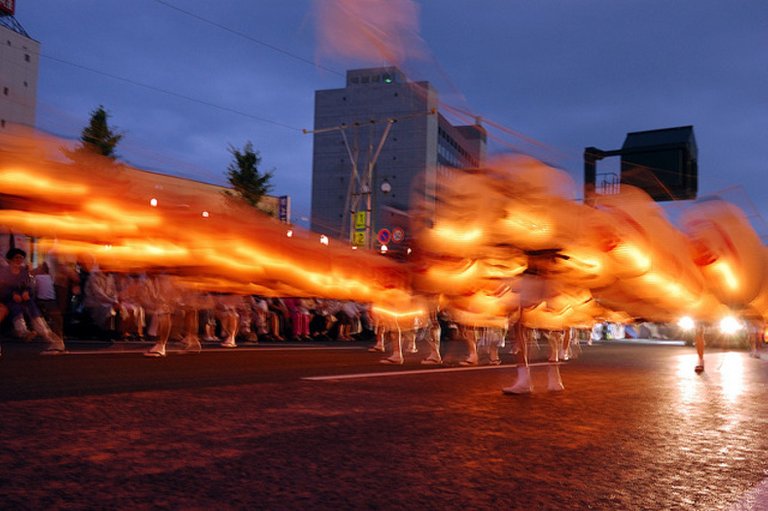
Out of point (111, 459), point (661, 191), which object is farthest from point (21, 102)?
point (661, 191)

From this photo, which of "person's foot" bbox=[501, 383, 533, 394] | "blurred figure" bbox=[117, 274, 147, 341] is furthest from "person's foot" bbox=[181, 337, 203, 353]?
"person's foot" bbox=[501, 383, 533, 394]

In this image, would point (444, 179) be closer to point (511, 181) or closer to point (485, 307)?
point (511, 181)

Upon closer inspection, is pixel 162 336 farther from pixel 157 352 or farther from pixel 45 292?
pixel 45 292

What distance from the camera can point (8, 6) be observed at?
59812 millimetres

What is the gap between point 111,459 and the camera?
440cm

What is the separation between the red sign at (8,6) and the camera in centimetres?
5917

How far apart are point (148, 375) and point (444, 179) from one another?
4512mm

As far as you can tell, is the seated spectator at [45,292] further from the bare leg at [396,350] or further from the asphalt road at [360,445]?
the bare leg at [396,350]

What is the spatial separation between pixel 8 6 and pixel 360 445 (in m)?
65.4

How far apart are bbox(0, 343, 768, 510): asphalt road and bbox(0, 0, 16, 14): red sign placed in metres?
58.9

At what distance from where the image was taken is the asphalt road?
3828mm

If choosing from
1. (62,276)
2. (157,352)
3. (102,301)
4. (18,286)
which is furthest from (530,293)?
(102,301)

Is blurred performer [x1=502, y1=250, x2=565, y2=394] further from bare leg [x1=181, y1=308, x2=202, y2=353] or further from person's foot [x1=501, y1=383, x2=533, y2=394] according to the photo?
bare leg [x1=181, y1=308, x2=202, y2=353]

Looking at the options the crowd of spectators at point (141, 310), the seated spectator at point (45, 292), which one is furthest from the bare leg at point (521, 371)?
the seated spectator at point (45, 292)
